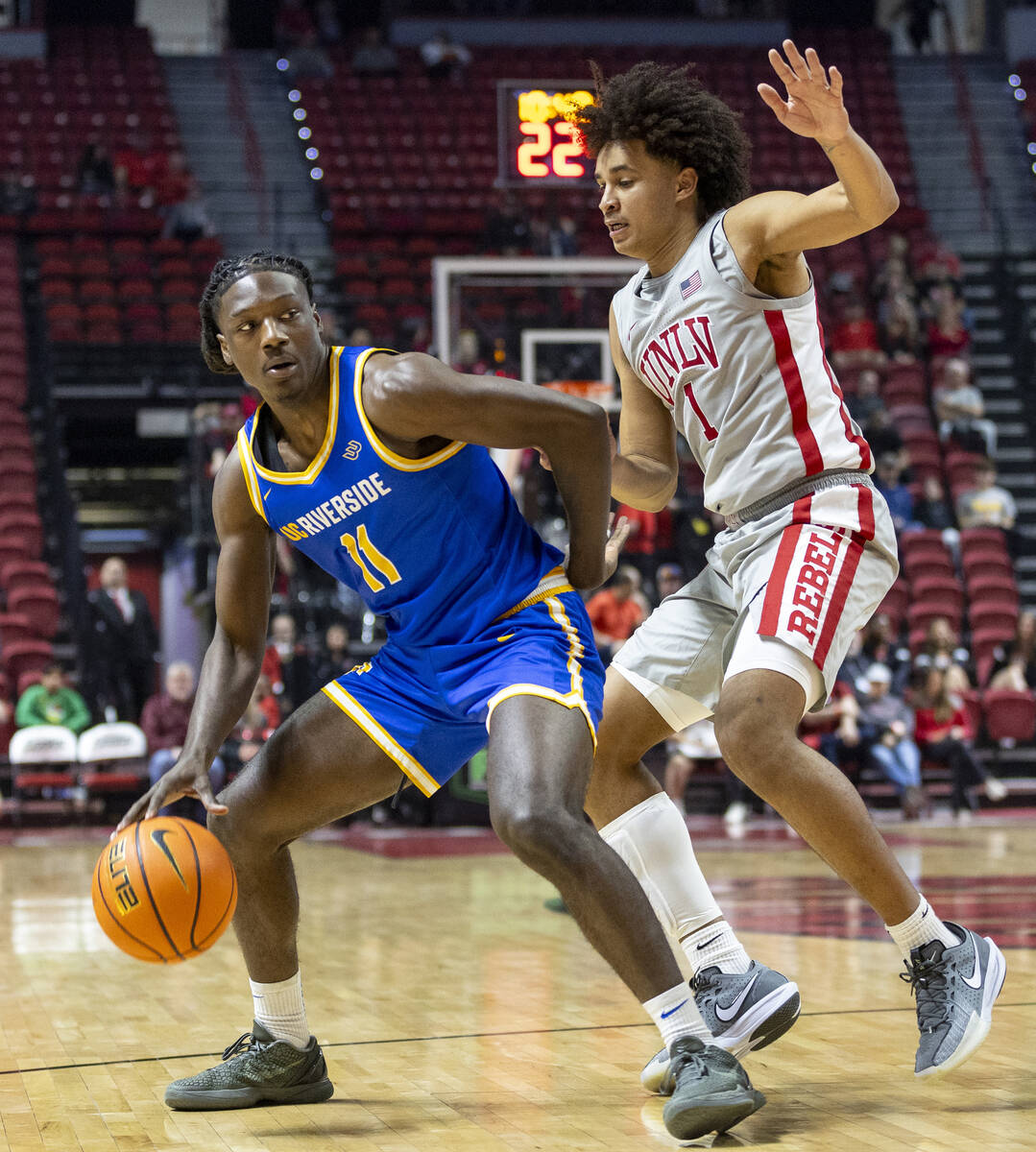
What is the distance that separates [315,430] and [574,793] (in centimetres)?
97

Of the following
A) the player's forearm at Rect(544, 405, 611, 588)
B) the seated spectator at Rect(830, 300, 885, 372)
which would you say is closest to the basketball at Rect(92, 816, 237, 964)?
the player's forearm at Rect(544, 405, 611, 588)

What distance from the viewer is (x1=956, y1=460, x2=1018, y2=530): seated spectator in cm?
1380

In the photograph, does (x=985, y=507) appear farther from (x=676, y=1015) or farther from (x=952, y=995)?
(x=676, y=1015)

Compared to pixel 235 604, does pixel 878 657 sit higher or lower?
lower

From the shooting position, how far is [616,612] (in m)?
10.0

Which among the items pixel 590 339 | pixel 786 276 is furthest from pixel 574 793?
pixel 590 339

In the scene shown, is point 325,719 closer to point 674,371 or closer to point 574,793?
point 574,793

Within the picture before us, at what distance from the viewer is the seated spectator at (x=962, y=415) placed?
1445cm

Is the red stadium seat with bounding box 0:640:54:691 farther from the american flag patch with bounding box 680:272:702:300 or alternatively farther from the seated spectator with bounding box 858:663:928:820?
the american flag patch with bounding box 680:272:702:300

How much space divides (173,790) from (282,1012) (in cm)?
62

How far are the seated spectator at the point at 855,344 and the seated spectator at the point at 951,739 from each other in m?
4.05

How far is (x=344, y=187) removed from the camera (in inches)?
700

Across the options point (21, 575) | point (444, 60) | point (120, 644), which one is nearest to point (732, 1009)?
point (120, 644)

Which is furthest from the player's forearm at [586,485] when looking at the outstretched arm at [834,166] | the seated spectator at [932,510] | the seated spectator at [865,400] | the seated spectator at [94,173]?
the seated spectator at [94,173]
